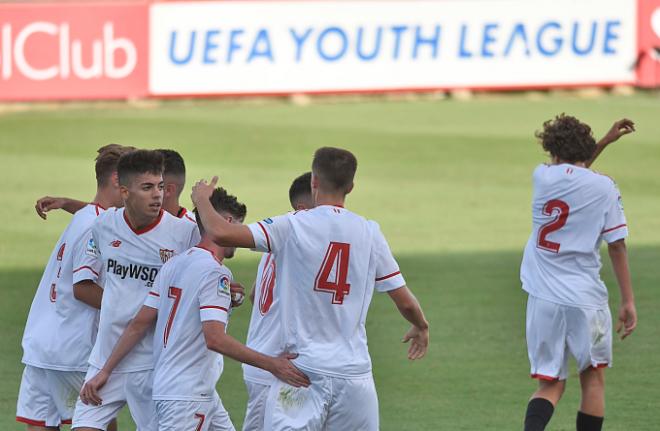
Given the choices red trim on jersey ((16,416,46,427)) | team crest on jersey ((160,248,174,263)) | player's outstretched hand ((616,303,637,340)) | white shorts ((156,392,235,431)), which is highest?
team crest on jersey ((160,248,174,263))

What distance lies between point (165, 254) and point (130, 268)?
7.2 inches

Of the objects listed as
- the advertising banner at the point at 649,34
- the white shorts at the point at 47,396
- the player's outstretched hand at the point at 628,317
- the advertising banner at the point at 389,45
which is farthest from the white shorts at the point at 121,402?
the advertising banner at the point at 649,34

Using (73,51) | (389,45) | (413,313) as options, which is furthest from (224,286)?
(389,45)

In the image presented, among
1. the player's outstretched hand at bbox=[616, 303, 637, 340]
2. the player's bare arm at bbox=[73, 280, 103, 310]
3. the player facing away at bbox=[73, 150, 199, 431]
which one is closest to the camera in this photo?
the player facing away at bbox=[73, 150, 199, 431]

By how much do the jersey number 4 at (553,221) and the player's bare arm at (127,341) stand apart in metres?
2.61

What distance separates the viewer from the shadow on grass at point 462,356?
8742 mm

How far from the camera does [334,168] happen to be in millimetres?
5777

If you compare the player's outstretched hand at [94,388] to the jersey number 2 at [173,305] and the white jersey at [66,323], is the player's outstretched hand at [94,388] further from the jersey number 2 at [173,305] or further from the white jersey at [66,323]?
the white jersey at [66,323]

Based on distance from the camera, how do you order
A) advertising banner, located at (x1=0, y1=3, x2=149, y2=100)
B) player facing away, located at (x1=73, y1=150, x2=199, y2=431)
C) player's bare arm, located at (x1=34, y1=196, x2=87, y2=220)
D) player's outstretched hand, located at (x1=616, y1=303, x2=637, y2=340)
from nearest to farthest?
player facing away, located at (x1=73, y1=150, x2=199, y2=431)
player's bare arm, located at (x1=34, y1=196, x2=87, y2=220)
player's outstretched hand, located at (x1=616, y1=303, x2=637, y2=340)
advertising banner, located at (x1=0, y1=3, x2=149, y2=100)

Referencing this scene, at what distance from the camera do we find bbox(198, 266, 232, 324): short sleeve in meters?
5.81

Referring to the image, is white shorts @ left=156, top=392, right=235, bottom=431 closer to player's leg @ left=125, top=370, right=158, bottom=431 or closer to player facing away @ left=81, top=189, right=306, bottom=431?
player facing away @ left=81, top=189, right=306, bottom=431

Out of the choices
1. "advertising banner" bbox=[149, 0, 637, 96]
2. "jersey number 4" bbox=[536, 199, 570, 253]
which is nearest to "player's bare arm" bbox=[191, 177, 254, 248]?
"jersey number 4" bbox=[536, 199, 570, 253]

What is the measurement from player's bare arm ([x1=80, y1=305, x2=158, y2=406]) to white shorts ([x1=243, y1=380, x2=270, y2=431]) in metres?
0.84

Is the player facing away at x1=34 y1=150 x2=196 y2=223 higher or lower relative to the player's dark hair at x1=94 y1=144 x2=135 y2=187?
lower
